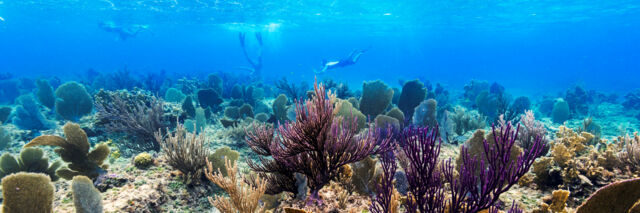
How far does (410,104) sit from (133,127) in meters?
7.26

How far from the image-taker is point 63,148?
3.82m

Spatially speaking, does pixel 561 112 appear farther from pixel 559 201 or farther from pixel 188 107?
pixel 188 107

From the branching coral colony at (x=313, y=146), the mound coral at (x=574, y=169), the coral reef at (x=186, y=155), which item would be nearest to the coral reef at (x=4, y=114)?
the coral reef at (x=186, y=155)

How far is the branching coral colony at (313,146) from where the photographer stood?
7.52 feet

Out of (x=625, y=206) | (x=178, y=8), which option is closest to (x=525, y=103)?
(x=625, y=206)

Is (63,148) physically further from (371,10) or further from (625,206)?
(371,10)

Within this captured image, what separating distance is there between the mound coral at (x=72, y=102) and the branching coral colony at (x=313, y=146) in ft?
23.7

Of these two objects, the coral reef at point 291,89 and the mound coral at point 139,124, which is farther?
the coral reef at point 291,89

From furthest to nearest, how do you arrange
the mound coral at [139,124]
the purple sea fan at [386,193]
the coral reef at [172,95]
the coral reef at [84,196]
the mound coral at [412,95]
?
the coral reef at [172,95] < the mound coral at [412,95] < the mound coral at [139,124] < the coral reef at [84,196] < the purple sea fan at [386,193]

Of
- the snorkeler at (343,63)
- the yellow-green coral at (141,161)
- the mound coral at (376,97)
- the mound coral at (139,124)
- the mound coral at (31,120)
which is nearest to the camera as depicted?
the yellow-green coral at (141,161)

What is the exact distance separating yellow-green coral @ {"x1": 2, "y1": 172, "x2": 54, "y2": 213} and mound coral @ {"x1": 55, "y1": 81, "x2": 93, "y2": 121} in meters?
6.38

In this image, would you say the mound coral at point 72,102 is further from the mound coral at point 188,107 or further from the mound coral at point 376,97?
the mound coral at point 376,97

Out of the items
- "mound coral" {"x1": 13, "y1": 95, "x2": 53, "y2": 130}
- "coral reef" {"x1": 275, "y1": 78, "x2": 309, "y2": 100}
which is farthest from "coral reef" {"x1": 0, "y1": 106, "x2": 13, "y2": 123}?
"coral reef" {"x1": 275, "y1": 78, "x2": 309, "y2": 100}

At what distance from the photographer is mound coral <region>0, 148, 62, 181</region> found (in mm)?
4016
